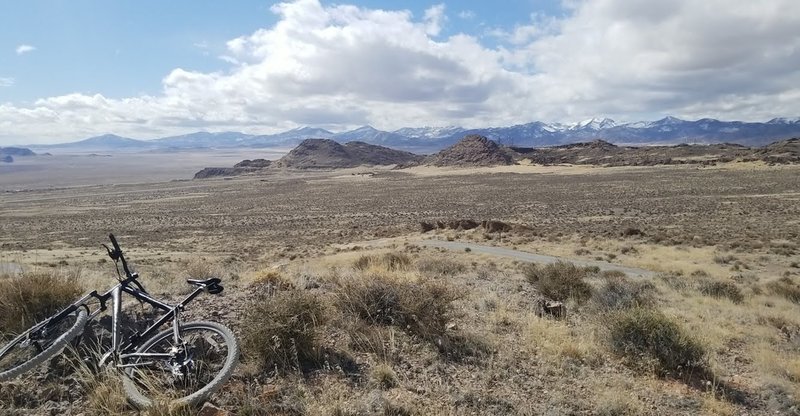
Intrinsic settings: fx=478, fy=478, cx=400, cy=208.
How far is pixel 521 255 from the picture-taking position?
24.3 m

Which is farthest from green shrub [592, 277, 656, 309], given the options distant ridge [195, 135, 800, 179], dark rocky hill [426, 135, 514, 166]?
dark rocky hill [426, 135, 514, 166]

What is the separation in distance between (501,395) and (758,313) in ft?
28.4

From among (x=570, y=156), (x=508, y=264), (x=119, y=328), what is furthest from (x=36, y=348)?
(x=570, y=156)

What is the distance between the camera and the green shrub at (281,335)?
5.07 meters

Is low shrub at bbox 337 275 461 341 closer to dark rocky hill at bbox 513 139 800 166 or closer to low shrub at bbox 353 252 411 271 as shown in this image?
low shrub at bbox 353 252 411 271

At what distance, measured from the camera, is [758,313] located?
34.1 ft

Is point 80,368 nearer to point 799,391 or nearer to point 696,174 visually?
point 799,391

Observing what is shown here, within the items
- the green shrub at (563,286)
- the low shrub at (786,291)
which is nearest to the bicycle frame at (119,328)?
the green shrub at (563,286)

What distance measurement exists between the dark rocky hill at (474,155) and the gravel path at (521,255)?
379 ft

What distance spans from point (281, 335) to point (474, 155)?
14928cm

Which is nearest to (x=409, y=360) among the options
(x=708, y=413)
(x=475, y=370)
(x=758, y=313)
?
(x=475, y=370)

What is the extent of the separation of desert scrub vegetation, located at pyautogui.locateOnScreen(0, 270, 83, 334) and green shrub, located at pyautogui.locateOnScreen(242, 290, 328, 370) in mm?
2556

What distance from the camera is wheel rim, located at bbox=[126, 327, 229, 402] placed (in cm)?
403

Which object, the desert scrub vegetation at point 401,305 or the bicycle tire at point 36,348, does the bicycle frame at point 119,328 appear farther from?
the desert scrub vegetation at point 401,305
